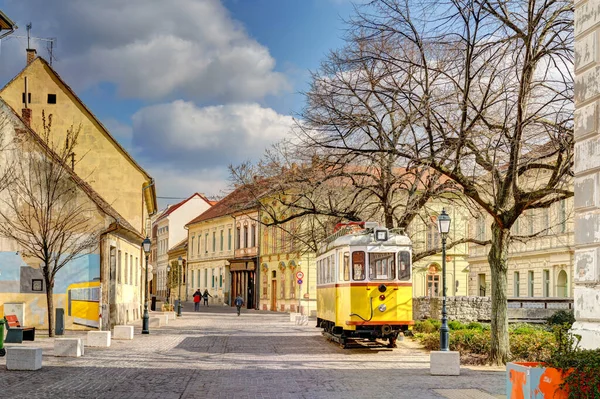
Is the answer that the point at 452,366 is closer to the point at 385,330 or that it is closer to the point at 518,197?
the point at 518,197

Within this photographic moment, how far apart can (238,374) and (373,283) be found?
22.4 ft

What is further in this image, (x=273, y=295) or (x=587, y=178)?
(x=273, y=295)

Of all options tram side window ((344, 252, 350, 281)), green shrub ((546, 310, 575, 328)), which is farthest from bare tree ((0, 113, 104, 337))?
green shrub ((546, 310, 575, 328))

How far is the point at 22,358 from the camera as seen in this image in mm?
17453

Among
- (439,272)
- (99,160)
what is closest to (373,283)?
(99,160)

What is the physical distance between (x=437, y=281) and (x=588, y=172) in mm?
55220

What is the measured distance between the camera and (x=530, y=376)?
30.1ft

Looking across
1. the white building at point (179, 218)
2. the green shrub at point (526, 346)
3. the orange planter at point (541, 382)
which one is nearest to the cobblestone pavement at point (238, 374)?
the green shrub at point (526, 346)

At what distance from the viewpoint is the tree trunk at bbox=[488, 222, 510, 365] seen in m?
19.0

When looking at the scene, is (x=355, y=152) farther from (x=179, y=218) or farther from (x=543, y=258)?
(x=179, y=218)

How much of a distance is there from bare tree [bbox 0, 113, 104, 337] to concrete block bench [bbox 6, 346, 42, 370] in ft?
39.1

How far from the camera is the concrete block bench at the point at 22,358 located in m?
17.5

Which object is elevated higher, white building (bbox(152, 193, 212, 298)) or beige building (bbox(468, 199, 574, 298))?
white building (bbox(152, 193, 212, 298))

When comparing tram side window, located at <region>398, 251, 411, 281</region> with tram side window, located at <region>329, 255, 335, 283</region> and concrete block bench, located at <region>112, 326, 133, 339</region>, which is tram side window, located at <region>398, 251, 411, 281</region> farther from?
concrete block bench, located at <region>112, 326, 133, 339</region>
